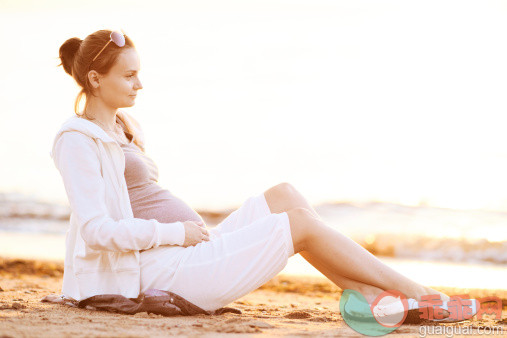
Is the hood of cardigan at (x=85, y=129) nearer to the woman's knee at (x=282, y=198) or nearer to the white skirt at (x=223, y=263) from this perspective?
the white skirt at (x=223, y=263)

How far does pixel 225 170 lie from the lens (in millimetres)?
15836

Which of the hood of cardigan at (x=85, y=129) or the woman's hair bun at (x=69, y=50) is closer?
the hood of cardigan at (x=85, y=129)

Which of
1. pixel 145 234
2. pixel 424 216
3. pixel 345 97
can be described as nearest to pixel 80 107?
pixel 145 234

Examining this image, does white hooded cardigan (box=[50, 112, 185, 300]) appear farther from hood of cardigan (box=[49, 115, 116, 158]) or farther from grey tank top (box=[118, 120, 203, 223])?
grey tank top (box=[118, 120, 203, 223])

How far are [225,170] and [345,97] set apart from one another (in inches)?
134

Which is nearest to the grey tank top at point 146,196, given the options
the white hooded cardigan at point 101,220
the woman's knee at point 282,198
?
the white hooded cardigan at point 101,220

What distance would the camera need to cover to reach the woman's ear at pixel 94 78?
369cm

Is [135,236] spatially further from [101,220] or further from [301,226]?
[301,226]

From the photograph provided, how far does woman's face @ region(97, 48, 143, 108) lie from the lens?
3684mm

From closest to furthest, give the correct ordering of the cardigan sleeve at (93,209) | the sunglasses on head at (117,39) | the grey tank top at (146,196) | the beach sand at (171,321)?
the beach sand at (171,321), the cardigan sleeve at (93,209), the sunglasses on head at (117,39), the grey tank top at (146,196)

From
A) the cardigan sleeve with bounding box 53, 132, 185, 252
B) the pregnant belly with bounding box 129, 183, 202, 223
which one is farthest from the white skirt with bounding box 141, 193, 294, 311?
the pregnant belly with bounding box 129, 183, 202, 223

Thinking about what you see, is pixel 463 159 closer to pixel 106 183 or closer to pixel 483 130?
pixel 483 130

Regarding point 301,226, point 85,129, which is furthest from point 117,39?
point 301,226

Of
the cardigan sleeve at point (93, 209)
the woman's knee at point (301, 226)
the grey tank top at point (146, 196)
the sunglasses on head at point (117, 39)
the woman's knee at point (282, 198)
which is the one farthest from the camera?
the woman's knee at point (282, 198)
